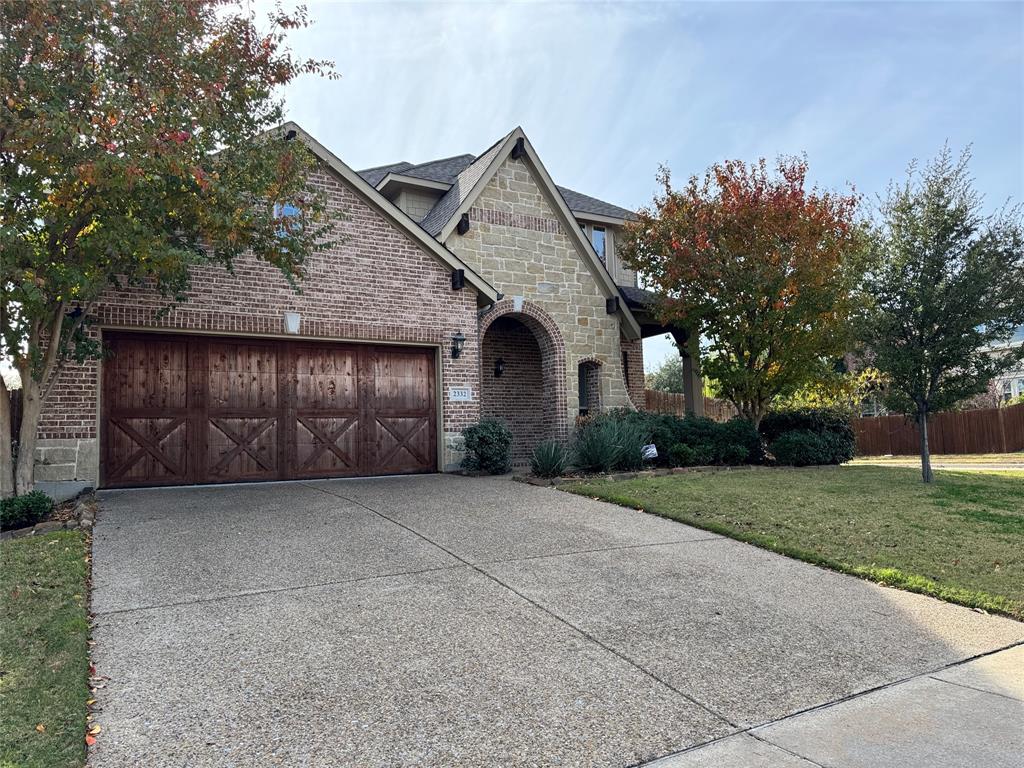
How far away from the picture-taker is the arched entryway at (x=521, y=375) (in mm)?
15234

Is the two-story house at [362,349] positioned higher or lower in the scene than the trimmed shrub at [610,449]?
higher

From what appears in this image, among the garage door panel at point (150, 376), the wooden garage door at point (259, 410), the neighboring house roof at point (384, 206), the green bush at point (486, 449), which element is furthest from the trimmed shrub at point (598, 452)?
the garage door panel at point (150, 376)

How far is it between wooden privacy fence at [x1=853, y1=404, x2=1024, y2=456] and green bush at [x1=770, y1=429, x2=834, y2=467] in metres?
9.86

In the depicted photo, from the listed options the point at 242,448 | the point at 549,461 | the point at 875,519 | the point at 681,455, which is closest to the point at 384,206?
the point at 242,448

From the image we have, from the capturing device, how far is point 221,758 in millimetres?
2799

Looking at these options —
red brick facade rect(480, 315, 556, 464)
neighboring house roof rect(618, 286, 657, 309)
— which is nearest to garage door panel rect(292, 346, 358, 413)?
red brick facade rect(480, 315, 556, 464)

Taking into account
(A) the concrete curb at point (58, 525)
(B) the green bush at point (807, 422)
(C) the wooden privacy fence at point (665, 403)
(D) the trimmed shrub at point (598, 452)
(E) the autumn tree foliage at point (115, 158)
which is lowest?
(A) the concrete curb at point (58, 525)

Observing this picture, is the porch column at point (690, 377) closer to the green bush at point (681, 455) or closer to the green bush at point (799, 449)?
the green bush at point (799, 449)

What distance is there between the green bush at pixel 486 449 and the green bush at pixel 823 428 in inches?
249

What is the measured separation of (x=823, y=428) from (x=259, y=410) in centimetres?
1184

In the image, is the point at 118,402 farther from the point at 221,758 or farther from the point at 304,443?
the point at 221,758

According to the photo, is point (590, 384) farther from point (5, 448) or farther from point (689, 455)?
point (5, 448)

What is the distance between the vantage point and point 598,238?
63.1 ft

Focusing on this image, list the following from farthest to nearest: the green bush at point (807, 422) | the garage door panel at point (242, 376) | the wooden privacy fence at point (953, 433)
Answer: the wooden privacy fence at point (953, 433)
the green bush at point (807, 422)
the garage door panel at point (242, 376)
